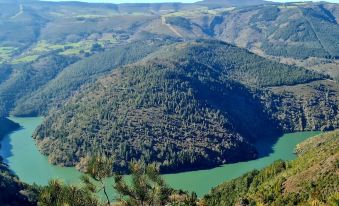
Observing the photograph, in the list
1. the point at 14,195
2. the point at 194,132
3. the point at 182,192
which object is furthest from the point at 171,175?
the point at 14,195

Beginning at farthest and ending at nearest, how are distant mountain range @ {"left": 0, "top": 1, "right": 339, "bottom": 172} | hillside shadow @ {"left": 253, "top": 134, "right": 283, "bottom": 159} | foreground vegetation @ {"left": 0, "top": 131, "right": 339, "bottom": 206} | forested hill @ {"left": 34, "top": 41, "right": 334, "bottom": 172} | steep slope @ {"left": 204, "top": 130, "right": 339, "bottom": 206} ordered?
hillside shadow @ {"left": 253, "top": 134, "right": 283, "bottom": 159} < distant mountain range @ {"left": 0, "top": 1, "right": 339, "bottom": 172} < forested hill @ {"left": 34, "top": 41, "right": 334, "bottom": 172} < steep slope @ {"left": 204, "top": 130, "right": 339, "bottom": 206} < foreground vegetation @ {"left": 0, "top": 131, "right": 339, "bottom": 206}

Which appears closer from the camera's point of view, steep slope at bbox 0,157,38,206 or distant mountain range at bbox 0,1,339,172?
steep slope at bbox 0,157,38,206

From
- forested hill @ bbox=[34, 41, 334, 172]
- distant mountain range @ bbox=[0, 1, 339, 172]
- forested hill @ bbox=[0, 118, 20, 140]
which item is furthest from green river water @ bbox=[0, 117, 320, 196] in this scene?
forested hill @ bbox=[0, 118, 20, 140]

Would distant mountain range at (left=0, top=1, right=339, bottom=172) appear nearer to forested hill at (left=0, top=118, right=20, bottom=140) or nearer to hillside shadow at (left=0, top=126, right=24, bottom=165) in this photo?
hillside shadow at (left=0, top=126, right=24, bottom=165)

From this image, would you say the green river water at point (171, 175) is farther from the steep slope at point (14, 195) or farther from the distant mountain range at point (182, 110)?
the steep slope at point (14, 195)

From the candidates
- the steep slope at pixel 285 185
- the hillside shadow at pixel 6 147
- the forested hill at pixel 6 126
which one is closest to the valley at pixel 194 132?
the steep slope at pixel 285 185

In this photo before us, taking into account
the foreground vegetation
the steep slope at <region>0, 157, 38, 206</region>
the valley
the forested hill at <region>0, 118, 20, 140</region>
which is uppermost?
the foreground vegetation
